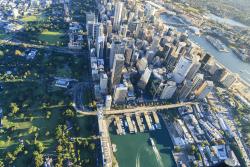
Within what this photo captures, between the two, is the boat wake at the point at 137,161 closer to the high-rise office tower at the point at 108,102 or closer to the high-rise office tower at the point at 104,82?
the high-rise office tower at the point at 108,102

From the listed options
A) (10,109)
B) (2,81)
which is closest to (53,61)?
(2,81)

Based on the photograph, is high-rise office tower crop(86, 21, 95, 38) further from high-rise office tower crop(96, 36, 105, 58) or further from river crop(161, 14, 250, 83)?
river crop(161, 14, 250, 83)

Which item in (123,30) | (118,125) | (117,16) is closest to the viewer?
(118,125)

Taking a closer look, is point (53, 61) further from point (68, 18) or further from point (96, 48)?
point (68, 18)

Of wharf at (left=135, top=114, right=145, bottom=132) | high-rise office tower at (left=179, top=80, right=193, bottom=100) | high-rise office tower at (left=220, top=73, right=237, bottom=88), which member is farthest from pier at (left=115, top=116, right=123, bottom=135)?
high-rise office tower at (left=220, top=73, right=237, bottom=88)

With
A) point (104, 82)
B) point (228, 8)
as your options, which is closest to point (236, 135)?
Result: point (104, 82)

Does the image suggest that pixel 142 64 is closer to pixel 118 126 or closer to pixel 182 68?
pixel 182 68

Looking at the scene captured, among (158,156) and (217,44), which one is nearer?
(158,156)
